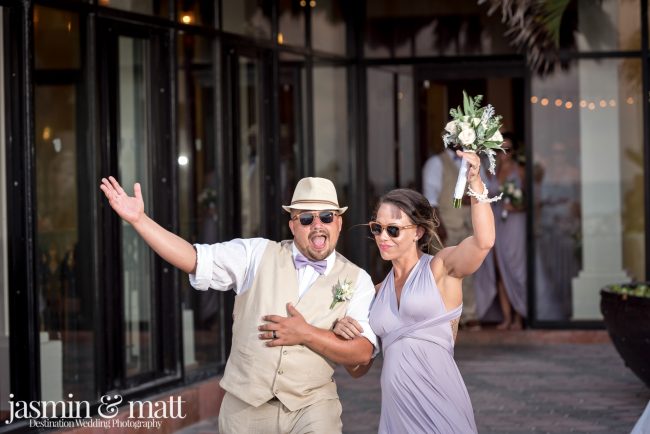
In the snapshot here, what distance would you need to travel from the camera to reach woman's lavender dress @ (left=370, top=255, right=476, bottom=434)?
5.04 m

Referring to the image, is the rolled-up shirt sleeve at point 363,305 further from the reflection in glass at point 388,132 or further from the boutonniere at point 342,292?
the reflection in glass at point 388,132

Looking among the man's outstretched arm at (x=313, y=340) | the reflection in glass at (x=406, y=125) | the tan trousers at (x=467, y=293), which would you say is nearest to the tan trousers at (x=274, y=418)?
the man's outstretched arm at (x=313, y=340)

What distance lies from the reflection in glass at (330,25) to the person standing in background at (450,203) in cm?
151

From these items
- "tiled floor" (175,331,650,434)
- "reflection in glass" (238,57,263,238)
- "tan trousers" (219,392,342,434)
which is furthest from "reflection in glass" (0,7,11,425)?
"reflection in glass" (238,57,263,238)

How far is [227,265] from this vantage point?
5.38 metres

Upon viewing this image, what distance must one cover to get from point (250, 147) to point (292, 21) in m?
1.78

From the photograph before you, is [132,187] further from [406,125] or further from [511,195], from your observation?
[511,195]

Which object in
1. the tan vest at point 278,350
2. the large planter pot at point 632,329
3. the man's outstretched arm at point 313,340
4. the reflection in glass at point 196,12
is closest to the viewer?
the man's outstretched arm at point 313,340

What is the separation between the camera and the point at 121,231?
29.1 ft

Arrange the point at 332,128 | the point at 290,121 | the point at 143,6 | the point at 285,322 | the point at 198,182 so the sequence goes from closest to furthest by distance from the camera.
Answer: the point at 285,322 < the point at 143,6 < the point at 198,182 < the point at 290,121 < the point at 332,128

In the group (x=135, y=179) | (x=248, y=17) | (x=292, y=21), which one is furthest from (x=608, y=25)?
(x=135, y=179)

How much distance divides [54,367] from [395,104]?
22.5ft

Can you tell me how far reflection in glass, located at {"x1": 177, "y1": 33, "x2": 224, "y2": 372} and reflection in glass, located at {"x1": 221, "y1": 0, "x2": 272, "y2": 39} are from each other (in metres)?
0.47

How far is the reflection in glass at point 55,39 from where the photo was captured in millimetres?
8031
